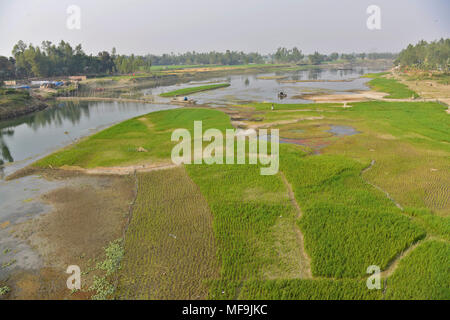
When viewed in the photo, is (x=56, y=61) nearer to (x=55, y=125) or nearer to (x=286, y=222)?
(x=55, y=125)

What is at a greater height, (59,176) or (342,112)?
(342,112)

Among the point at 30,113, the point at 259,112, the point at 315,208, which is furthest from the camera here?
the point at 30,113

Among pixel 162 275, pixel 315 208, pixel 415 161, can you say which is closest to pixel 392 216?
pixel 315 208

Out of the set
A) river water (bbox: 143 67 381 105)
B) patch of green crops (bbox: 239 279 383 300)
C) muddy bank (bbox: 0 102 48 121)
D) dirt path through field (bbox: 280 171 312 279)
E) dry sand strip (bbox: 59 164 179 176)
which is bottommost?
patch of green crops (bbox: 239 279 383 300)

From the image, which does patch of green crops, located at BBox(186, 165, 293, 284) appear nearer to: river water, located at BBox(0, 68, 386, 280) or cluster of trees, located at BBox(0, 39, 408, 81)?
river water, located at BBox(0, 68, 386, 280)

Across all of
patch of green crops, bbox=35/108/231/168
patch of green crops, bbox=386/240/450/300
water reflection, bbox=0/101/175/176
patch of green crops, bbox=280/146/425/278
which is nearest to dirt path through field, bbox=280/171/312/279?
patch of green crops, bbox=280/146/425/278

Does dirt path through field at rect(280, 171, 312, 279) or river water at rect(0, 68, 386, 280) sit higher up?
river water at rect(0, 68, 386, 280)

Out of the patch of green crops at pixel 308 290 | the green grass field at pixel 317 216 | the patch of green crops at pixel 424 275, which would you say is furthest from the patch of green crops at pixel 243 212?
the patch of green crops at pixel 424 275

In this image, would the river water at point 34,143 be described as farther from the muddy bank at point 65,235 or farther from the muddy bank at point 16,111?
the muddy bank at point 16,111
